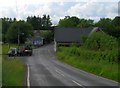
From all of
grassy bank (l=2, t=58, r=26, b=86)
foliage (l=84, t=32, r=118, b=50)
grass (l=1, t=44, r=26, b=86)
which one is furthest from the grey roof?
grassy bank (l=2, t=58, r=26, b=86)

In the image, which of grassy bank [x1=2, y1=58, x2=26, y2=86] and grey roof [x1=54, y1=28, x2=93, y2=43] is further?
grey roof [x1=54, y1=28, x2=93, y2=43]

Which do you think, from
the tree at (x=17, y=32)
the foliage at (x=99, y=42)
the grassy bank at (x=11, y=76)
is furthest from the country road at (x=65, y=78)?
the tree at (x=17, y=32)

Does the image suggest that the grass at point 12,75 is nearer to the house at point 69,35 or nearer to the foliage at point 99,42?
the foliage at point 99,42

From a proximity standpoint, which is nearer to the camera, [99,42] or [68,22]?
[99,42]

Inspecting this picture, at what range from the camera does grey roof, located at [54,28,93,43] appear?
92750 mm

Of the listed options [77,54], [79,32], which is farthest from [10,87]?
[79,32]

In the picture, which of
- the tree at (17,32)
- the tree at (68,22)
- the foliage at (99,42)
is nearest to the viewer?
the foliage at (99,42)

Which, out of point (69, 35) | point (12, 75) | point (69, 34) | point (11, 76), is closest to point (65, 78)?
point (12, 75)

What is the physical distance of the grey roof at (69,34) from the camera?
9275 cm

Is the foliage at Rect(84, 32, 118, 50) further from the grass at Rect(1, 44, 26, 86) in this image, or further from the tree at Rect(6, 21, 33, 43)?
the tree at Rect(6, 21, 33, 43)

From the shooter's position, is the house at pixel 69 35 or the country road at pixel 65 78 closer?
the country road at pixel 65 78

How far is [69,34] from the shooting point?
94750 mm

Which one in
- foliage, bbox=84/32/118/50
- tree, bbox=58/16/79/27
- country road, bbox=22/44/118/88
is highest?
tree, bbox=58/16/79/27

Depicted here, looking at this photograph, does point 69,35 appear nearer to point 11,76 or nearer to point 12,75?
point 12,75
